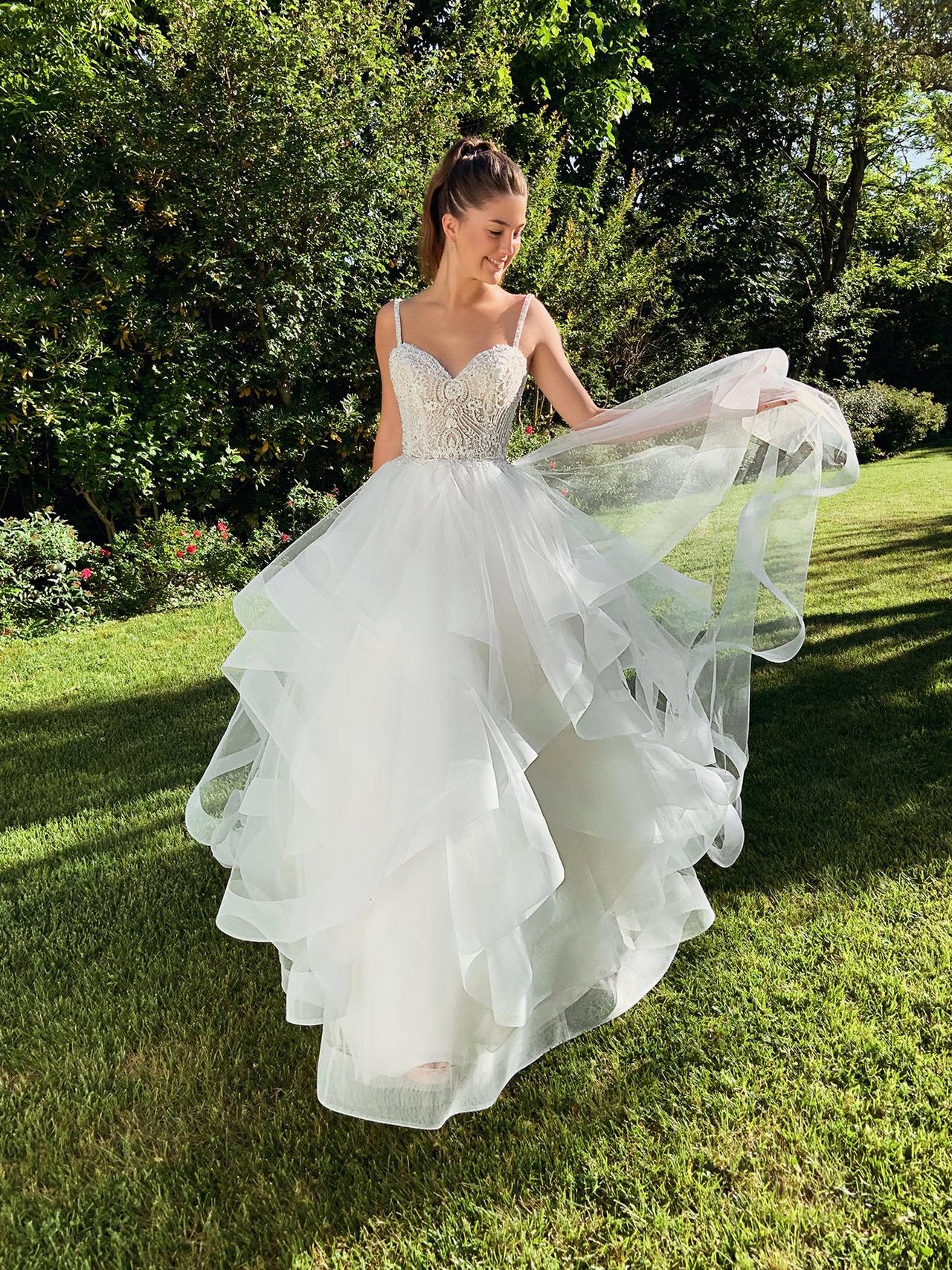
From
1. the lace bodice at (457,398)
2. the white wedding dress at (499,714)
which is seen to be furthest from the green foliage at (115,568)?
the lace bodice at (457,398)

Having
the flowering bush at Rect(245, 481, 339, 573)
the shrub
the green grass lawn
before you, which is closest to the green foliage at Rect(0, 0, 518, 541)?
the flowering bush at Rect(245, 481, 339, 573)

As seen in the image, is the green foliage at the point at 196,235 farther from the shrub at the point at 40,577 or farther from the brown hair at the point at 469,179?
the brown hair at the point at 469,179

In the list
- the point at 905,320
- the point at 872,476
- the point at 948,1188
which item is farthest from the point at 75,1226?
the point at 905,320

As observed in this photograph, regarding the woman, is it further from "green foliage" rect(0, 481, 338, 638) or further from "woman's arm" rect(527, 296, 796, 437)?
"green foliage" rect(0, 481, 338, 638)

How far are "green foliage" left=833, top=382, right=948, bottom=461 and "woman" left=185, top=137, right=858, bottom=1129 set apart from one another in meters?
18.3

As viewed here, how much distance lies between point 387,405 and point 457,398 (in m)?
0.35

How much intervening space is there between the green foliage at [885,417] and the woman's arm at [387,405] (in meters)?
18.6

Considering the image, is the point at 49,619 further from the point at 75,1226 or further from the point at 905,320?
the point at 905,320

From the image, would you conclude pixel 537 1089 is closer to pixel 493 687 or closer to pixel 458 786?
pixel 458 786

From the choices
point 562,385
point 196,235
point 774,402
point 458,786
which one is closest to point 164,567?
point 196,235

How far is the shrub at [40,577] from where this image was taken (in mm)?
7262

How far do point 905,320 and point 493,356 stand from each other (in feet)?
86.3

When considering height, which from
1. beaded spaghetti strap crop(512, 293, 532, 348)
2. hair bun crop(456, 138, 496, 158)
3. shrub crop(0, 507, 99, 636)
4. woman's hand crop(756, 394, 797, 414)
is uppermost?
hair bun crop(456, 138, 496, 158)

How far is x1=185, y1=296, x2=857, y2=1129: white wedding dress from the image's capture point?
212 cm
